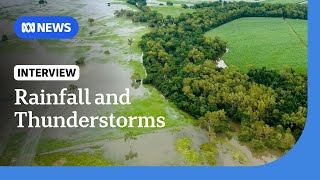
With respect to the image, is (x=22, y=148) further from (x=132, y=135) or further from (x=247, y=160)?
(x=247, y=160)

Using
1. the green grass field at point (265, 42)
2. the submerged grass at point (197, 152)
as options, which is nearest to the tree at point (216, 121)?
the submerged grass at point (197, 152)

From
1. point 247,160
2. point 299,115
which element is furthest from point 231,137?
point 299,115

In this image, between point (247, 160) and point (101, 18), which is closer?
point (247, 160)

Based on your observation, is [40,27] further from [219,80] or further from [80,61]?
[219,80]

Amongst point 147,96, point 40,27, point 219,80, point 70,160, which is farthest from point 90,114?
point 219,80

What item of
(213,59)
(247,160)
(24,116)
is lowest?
(247,160)

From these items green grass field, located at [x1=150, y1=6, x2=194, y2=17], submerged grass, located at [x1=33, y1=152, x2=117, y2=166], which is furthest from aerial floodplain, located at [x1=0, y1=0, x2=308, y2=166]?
green grass field, located at [x1=150, y1=6, x2=194, y2=17]

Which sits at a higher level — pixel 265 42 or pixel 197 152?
pixel 265 42
